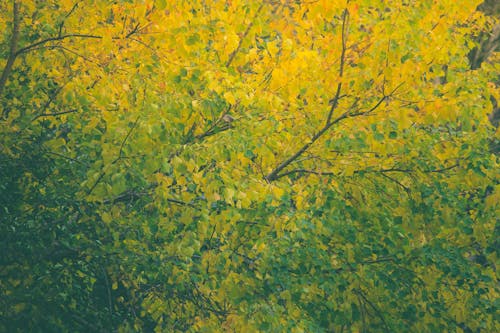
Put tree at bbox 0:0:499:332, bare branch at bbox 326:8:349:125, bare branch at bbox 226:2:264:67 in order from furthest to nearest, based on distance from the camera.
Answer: bare branch at bbox 326:8:349:125 < bare branch at bbox 226:2:264:67 < tree at bbox 0:0:499:332

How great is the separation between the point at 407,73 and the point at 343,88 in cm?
83

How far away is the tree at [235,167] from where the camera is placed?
19.0 ft

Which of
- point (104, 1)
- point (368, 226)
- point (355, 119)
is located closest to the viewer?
point (104, 1)

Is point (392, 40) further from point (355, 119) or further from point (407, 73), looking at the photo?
point (355, 119)

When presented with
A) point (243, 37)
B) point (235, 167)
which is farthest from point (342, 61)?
point (235, 167)

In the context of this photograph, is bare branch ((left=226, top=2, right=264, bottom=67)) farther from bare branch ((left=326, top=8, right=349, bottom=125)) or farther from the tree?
bare branch ((left=326, top=8, right=349, bottom=125))

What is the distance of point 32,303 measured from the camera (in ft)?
19.9

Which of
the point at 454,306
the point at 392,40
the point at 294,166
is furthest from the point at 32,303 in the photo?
the point at 454,306

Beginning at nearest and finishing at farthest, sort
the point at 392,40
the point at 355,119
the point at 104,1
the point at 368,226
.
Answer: the point at 104,1 < the point at 392,40 < the point at 355,119 < the point at 368,226

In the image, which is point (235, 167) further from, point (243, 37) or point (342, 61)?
point (342, 61)

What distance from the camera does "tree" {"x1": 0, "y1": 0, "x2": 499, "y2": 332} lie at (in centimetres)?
580

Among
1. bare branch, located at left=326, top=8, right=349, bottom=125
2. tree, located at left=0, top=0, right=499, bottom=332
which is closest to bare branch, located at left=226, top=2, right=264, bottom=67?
tree, located at left=0, top=0, right=499, bottom=332

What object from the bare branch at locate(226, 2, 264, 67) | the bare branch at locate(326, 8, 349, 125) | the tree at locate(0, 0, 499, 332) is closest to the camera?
the tree at locate(0, 0, 499, 332)

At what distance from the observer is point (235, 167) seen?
6.48 m
